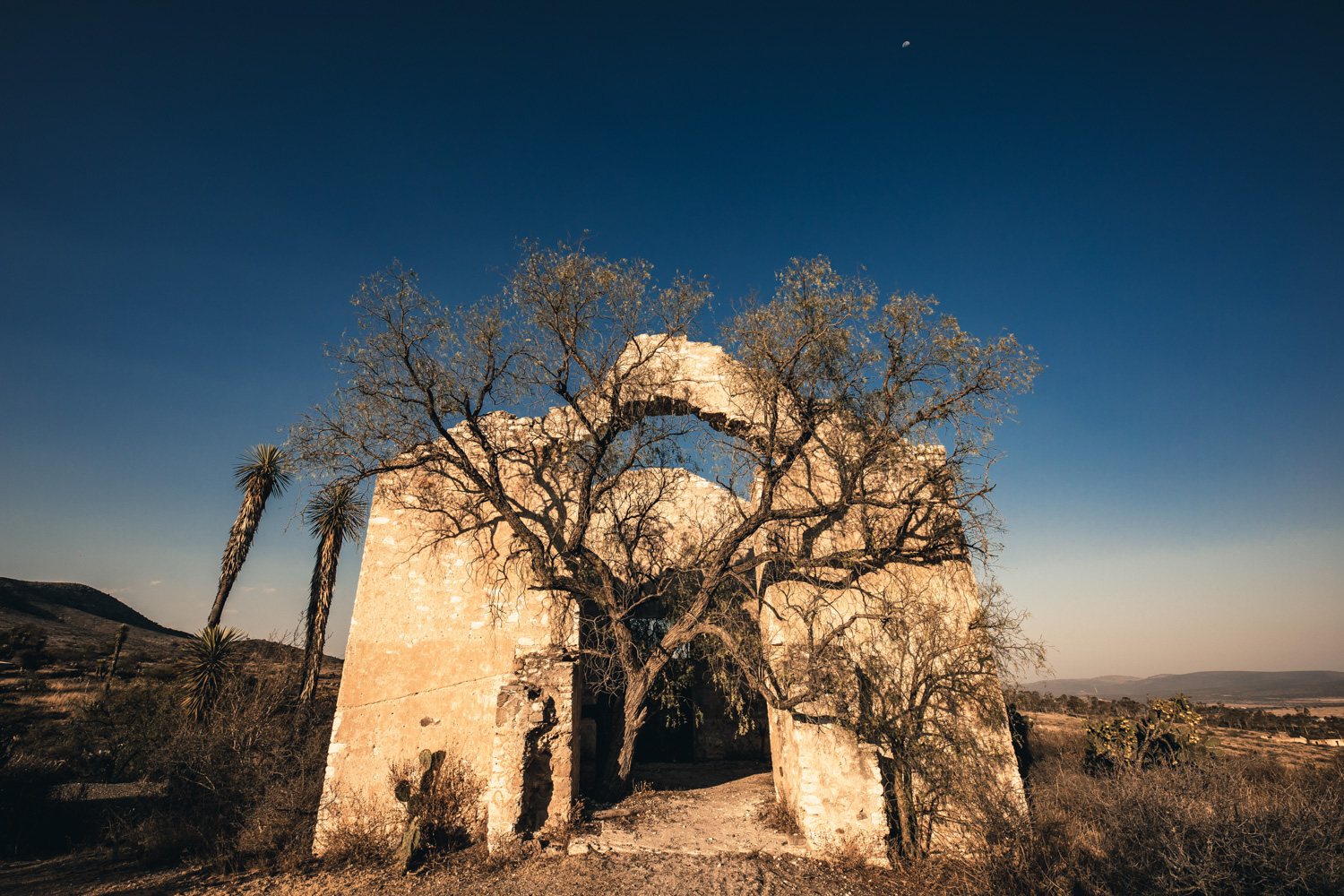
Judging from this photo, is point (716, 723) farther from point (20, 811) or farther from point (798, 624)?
point (20, 811)

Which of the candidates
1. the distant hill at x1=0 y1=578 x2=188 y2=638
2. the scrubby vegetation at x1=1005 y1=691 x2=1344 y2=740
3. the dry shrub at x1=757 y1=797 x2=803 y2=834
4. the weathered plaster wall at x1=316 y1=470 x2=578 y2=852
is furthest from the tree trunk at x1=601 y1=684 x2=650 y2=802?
the distant hill at x1=0 y1=578 x2=188 y2=638

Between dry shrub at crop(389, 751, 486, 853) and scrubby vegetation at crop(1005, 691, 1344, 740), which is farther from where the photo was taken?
scrubby vegetation at crop(1005, 691, 1344, 740)

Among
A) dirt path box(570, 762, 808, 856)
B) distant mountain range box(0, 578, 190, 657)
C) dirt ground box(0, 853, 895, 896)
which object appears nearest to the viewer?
dirt ground box(0, 853, 895, 896)

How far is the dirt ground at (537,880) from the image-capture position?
704 cm

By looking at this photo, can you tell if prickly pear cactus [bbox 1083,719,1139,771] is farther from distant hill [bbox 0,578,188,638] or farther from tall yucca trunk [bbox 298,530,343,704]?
distant hill [bbox 0,578,188,638]

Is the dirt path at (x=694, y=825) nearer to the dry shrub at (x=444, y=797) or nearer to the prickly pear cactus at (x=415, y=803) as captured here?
the dry shrub at (x=444, y=797)

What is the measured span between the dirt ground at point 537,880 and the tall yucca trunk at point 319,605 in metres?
4.70

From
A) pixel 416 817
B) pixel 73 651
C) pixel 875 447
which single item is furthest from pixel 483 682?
pixel 73 651

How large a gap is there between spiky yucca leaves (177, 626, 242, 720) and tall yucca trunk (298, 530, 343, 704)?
4.81 feet

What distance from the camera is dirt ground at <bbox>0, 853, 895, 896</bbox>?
704 cm

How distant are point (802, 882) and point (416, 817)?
5639mm

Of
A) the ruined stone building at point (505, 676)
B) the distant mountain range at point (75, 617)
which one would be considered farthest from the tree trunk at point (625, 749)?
the distant mountain range at point (75, 617)

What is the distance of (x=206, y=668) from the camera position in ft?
40.9

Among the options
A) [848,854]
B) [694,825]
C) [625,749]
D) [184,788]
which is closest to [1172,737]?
[848,854]
